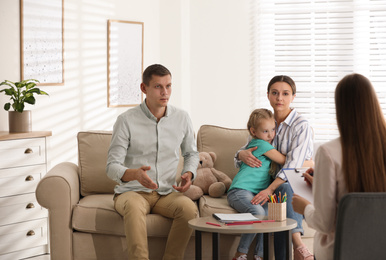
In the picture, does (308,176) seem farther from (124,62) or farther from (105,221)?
(124,62)

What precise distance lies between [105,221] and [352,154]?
177 cm

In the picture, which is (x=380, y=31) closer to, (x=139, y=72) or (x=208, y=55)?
(x=208, y=55)

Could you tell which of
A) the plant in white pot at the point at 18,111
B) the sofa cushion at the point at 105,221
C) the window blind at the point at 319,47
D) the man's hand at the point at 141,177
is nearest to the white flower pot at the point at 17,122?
the plant in white pot at the point at 18,111

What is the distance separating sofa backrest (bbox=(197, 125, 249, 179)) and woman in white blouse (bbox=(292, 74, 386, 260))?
6.08 feet

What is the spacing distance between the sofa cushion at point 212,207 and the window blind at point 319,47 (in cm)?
253

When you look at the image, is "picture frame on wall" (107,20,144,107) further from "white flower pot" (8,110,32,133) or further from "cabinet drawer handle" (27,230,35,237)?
"cabinet drawer handle" (27,230,35,237)

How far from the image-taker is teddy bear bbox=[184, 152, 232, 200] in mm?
3381

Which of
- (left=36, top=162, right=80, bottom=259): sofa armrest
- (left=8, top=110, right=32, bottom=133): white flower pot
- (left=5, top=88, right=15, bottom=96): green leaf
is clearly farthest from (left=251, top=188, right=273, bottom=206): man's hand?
(left=5, top=88, right=15, bottom=96): green leaf

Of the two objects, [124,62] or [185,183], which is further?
[124,62]

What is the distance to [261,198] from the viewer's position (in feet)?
10.1

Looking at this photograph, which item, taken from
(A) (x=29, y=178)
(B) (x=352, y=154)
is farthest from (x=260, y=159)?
(A) (x=29, y=178)

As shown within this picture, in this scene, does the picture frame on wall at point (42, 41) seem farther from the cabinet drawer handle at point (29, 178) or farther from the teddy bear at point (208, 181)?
the teddy bear at point (208, 181)

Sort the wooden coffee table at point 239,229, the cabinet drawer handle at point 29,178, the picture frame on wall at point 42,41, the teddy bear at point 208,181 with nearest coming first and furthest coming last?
the wooden coffee table at point 239,229
the teddy bear at point 208,181
the cabinet drawer handle at point 29,178
the picture frame on wall at point 42,41

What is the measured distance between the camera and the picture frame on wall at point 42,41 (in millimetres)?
4245
